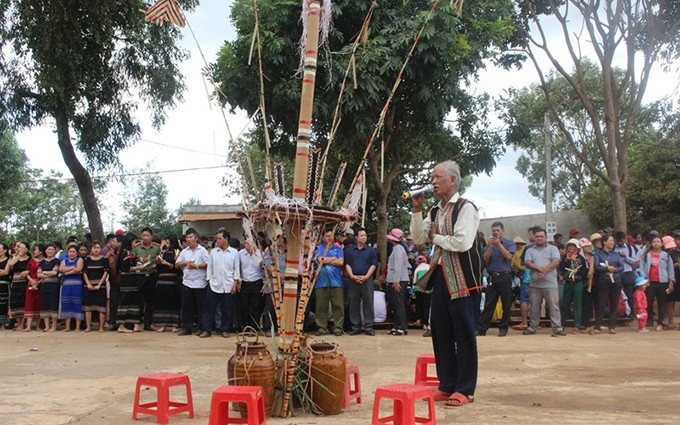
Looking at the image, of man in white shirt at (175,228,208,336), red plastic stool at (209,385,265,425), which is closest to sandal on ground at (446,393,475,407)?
red plastic stool at (209,385,265,425)

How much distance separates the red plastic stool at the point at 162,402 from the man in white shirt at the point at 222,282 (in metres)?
6.21

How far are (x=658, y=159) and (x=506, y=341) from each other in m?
14.3

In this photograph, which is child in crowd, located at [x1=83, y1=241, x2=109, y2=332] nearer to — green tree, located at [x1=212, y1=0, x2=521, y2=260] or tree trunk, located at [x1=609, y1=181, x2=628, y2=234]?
green tree, located at [x1=212, y1=0, x2=521, y2=260]

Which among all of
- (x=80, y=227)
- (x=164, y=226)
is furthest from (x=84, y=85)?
(x=80, y=227)

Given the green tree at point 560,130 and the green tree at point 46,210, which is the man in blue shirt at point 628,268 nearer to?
the green tree at point 560,130

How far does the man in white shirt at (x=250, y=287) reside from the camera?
1172cm

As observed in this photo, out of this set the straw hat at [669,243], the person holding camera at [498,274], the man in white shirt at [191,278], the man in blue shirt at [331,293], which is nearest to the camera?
the person holding camera at [498,274]

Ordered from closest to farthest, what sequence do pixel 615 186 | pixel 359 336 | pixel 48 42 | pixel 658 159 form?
pixel 359 336
pixel 48 42
pixel 615 186
pixel 658 159

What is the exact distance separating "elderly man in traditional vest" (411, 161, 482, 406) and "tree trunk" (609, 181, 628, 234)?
10.0m

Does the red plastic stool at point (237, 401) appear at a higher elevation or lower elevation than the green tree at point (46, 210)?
lower

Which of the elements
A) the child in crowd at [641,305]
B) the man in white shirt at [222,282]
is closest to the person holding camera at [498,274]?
the child in crowd at [641,305]

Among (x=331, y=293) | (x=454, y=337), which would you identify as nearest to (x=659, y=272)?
(x=331, y=293)

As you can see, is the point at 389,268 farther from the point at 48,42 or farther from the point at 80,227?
the point at 80,227

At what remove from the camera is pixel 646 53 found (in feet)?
49.5
